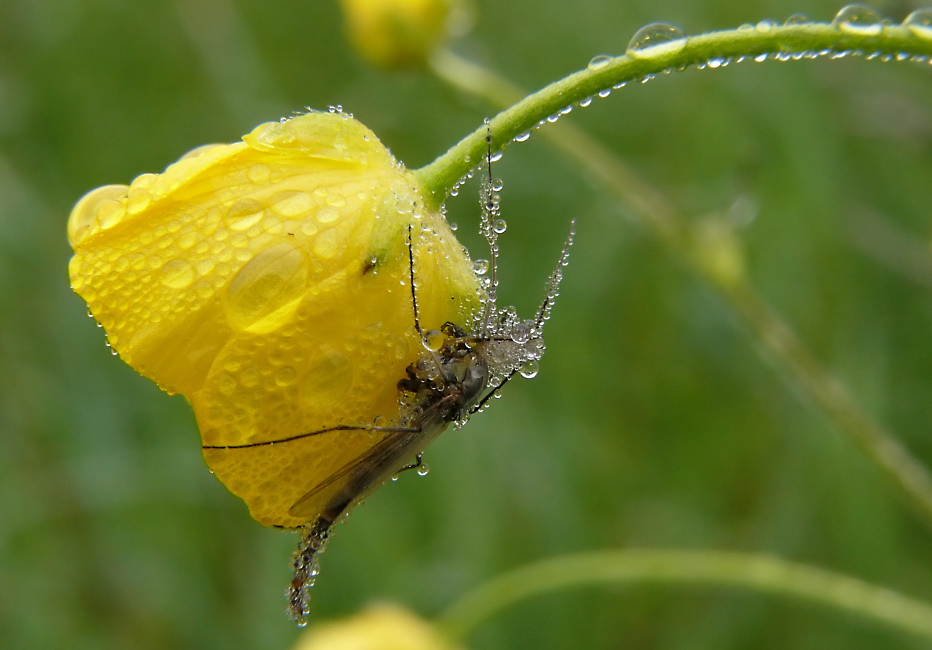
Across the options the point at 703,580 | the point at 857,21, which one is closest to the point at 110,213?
the point at 857,21

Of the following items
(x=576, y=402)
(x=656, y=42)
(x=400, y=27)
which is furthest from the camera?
(x=576, y=402)

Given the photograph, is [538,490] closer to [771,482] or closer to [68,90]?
[771,482]

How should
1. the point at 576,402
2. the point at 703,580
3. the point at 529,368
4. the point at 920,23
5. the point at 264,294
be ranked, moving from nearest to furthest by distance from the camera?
1. the point at 264,294
2. the point at 920,23
3. the point at 529,368
4. the point at 703,580
5. the point at 576,402

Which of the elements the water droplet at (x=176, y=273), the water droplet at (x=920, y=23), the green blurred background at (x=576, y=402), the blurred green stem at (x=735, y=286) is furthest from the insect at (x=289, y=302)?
the green blurred background at (x=576, y=402)

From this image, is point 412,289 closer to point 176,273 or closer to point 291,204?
point 291,204

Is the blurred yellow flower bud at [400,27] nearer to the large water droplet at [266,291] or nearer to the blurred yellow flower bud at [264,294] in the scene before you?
the blurred yellow flower bud at [264,294]

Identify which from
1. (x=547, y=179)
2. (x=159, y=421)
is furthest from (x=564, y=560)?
(x=547, y=179)

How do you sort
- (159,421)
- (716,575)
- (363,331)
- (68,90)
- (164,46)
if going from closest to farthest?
1. (363,331)
2. (716,575)
3. (159,421)
4. (68,90)
5. (164,46)
